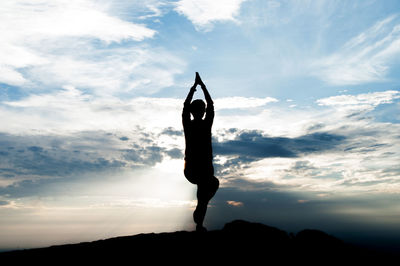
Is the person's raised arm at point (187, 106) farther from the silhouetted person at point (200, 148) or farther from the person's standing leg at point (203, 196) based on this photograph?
the person's standing leg at point (203, 196)

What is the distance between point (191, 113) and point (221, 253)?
3.99 m

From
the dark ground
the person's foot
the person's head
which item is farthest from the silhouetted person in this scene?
the dark ground

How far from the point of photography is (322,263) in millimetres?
6758

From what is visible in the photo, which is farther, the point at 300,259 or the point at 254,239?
the point at 254,239

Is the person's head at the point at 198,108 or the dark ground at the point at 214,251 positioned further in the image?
the person's head at the point at 198,108

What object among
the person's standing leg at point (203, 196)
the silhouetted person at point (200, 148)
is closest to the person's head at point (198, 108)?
the silhouetted person at point (200, 148)

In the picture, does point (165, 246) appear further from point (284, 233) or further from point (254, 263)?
point (284, 233)

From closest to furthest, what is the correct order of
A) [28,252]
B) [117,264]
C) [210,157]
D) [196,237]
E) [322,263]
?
[117,264], [322,263], [28,252], [196,237], [210,157]

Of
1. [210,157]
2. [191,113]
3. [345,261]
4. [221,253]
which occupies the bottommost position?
[345,261]

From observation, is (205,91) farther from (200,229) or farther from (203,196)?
(200,229)

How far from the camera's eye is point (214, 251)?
687 centimetres

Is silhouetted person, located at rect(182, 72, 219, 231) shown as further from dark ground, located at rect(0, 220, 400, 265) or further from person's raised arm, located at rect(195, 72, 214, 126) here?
dark ground, located at rect(0, 220, 400, 265)

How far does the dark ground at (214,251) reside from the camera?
649cm

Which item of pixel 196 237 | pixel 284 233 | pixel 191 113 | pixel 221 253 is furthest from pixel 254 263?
pixel 191 113
